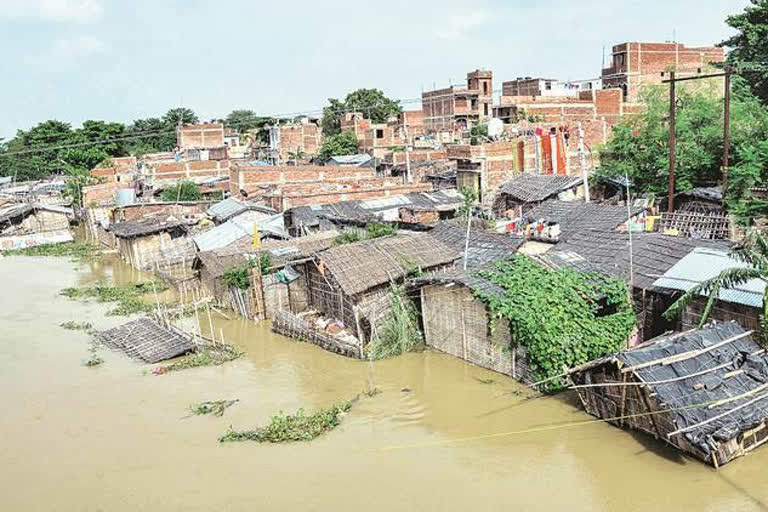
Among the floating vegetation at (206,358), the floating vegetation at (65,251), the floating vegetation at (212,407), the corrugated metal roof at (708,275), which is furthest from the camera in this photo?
the floating vegetation at (65,251)

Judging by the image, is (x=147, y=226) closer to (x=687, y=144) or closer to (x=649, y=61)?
(x=687, y=144)

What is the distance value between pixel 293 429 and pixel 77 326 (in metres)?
9.19

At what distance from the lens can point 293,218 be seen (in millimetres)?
22547

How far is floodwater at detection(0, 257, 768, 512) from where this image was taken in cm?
866

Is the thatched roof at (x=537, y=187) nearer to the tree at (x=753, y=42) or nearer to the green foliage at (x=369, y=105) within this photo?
the tree at (x=753, y=42)

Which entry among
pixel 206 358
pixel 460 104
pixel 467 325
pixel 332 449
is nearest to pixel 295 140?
pixel 460 104

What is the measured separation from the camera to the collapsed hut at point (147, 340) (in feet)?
46.9

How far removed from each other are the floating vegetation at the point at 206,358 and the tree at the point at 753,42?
23106mm

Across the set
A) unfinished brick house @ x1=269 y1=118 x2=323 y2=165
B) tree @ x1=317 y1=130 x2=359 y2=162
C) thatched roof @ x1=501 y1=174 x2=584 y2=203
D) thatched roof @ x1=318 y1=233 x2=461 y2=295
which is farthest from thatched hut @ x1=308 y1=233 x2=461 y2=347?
unfinished brick house @ x1=269 y1=118 x2=323 y2=165

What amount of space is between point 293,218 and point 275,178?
8.63 m

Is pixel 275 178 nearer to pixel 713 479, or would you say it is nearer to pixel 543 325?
pixel 543 325

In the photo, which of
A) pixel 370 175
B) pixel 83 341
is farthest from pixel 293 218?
pixel 370 175

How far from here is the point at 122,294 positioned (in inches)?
796

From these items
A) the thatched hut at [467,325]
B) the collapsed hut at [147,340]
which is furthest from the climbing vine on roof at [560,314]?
the collapsed hut at [147,340]
